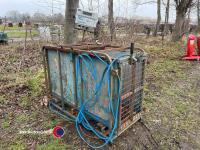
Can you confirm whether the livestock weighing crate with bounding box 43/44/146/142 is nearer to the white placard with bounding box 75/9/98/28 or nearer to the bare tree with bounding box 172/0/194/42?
the white placard with bounding box 75/9/98/28

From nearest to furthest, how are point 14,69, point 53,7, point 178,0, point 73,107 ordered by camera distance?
1. point 73,107
2. point 14,69
3. point 53,7
4. point 178,0

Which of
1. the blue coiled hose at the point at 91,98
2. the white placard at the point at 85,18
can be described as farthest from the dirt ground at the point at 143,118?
the white placard at the point at 85,18

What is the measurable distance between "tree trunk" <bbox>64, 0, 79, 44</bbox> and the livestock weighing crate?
1.57 m

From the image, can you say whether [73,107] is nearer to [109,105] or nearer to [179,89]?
[109,105]

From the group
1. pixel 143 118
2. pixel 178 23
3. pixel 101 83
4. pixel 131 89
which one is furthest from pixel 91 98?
pixel 178 23

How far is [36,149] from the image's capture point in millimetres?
2238

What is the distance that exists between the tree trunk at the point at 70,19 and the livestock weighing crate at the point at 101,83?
61.8 inches

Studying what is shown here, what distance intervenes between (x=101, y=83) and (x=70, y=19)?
257 cm

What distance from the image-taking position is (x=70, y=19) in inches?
166

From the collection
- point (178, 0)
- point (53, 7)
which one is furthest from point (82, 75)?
point (178, 0)

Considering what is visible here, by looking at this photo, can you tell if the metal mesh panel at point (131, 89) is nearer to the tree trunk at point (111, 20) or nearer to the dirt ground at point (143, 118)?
the dirt ground at point (143, 118)

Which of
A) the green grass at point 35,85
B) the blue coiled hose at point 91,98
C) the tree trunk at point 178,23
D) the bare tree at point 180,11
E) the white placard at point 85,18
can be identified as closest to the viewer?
the blue coiled hose at point 91,98

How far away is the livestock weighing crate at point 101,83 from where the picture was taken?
2098 mm

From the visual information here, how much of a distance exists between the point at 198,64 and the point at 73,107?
541cm
